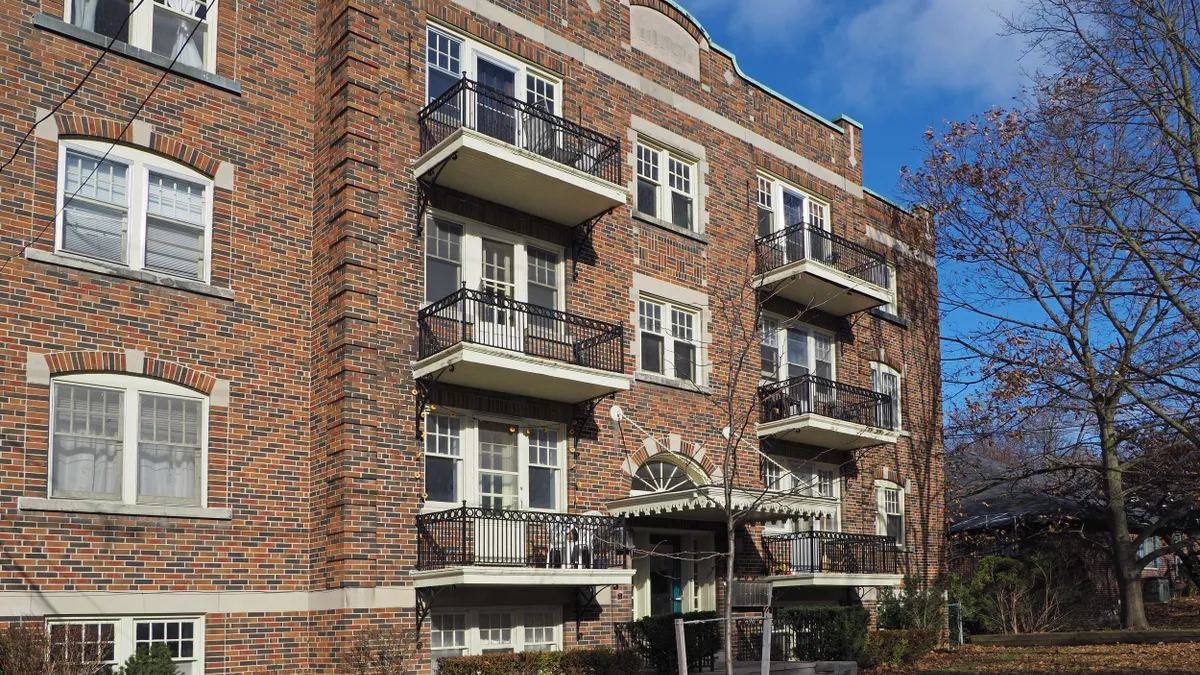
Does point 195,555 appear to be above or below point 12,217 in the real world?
below

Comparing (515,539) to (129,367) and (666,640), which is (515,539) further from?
(129,367)

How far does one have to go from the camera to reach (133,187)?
15742 millimetres

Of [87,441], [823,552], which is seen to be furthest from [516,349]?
[823,552]

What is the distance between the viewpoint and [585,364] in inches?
773

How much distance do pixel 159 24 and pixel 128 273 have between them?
154 inches

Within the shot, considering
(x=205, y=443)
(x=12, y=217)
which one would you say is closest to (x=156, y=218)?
(x=12, y=217)

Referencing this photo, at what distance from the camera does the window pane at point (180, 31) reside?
16.5m

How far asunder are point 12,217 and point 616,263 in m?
10.5

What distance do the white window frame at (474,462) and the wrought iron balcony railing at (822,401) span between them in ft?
20.8

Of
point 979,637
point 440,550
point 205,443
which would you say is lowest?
point 979,637

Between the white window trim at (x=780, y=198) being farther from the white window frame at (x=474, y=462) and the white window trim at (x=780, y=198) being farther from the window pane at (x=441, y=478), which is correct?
the window pane at (x=441, y=478)

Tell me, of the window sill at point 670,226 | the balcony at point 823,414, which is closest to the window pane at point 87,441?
the window sill at point 670,226

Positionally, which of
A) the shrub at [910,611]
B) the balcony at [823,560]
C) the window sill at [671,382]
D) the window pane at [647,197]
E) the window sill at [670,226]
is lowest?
the shrub at [910,611]

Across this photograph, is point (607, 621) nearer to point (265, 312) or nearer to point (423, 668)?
point (423, 668)
